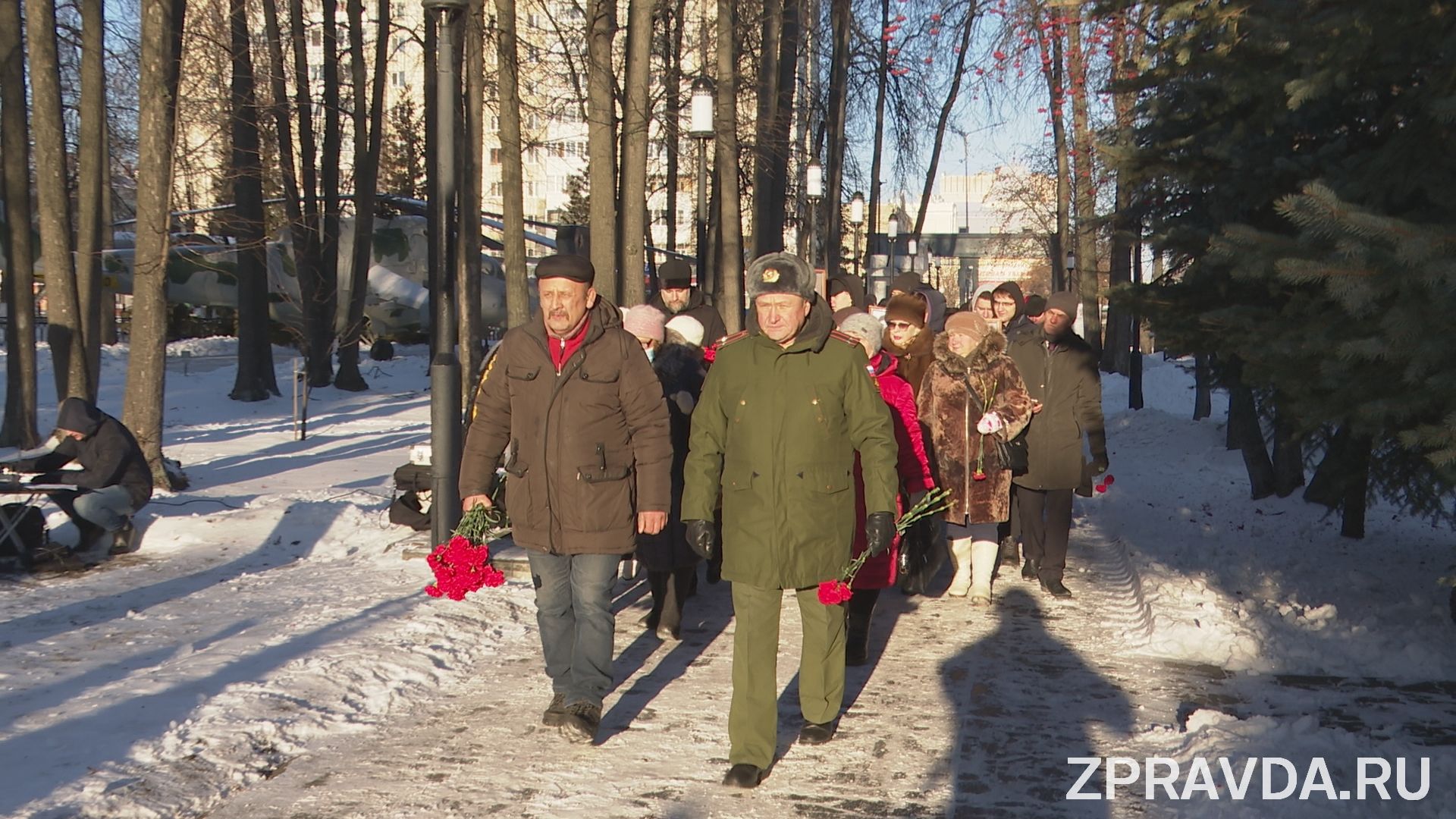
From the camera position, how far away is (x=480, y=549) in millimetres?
6867

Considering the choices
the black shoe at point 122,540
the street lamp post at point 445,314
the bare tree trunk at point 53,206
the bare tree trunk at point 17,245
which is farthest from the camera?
the bare tree trunk at point 17,245

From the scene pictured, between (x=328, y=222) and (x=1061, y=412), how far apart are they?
22.2 metres

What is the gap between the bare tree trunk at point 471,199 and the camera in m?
18.9

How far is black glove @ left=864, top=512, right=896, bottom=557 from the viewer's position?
5887 millimetres

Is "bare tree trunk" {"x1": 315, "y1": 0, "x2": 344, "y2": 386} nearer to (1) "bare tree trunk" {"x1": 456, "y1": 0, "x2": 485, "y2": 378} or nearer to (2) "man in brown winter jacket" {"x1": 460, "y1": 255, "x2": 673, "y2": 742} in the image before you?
(1) "bare tree trunk" {"x1": 456, "y1": 0, "x2": 485, "y2": 378}

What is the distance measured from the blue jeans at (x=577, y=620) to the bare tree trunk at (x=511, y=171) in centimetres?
1208

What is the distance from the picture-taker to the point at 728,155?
20.6m

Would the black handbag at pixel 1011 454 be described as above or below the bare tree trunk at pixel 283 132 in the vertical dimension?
below

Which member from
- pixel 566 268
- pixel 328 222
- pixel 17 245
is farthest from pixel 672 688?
pixel 328 222

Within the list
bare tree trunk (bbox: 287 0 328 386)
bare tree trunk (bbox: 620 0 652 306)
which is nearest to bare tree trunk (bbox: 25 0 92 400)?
bare tree trunk (bbox: 620 0 652 306)

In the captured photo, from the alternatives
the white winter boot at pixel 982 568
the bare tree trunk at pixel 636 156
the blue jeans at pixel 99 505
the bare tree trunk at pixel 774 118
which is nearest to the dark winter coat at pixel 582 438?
the white winter boot at pixel 982 568

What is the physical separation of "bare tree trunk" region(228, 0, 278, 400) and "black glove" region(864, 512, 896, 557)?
47.5 ft

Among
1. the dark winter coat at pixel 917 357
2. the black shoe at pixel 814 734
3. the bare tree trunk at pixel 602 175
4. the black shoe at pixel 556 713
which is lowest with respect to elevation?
the black shoe at pixel 814 734

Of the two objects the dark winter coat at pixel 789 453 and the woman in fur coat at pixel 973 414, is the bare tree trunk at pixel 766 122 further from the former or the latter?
the dark winter coat at pixel 789 453
